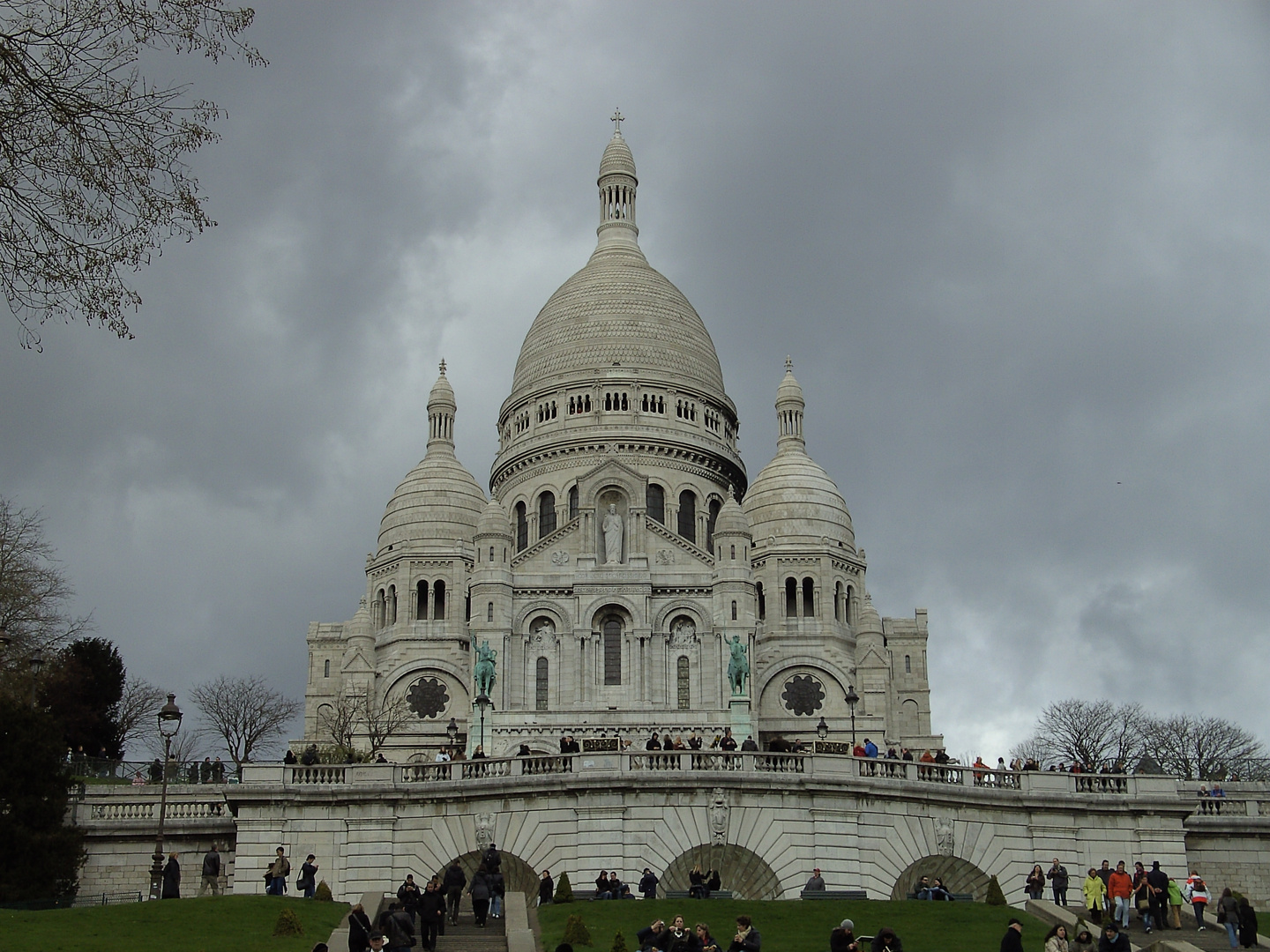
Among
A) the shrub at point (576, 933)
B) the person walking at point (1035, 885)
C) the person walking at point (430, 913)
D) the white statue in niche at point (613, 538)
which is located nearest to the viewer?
the person walking at point (430, 913)

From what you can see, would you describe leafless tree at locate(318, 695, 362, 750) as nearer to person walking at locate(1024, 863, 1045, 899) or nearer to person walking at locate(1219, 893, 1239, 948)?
person walking at locate(1024, 863, 1045, 899)

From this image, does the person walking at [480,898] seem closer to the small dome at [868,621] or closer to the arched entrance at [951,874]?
the arched entrance at [951,874]

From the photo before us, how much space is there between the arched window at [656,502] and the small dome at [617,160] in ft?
92.8

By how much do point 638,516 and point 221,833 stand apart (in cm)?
4764

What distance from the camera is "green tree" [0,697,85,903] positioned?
38125 mm

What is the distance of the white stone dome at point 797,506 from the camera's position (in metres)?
93.5

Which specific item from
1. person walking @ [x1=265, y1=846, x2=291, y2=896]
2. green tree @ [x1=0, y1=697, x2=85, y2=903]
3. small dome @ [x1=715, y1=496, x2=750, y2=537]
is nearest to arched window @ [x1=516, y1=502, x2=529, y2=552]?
small dome @ [x1=715, y1=496, x2=750, y2=537]

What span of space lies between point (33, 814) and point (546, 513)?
194 ft

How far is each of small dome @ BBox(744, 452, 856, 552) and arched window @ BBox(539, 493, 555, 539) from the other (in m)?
10.6

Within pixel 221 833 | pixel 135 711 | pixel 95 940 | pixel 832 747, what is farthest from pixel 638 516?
pixel 95 940

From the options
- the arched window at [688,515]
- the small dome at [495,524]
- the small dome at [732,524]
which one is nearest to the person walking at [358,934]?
the small dome at [495,524]

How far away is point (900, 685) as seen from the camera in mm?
93812

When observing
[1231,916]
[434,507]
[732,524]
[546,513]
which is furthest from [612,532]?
[1231,916]

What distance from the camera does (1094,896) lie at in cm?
3419
